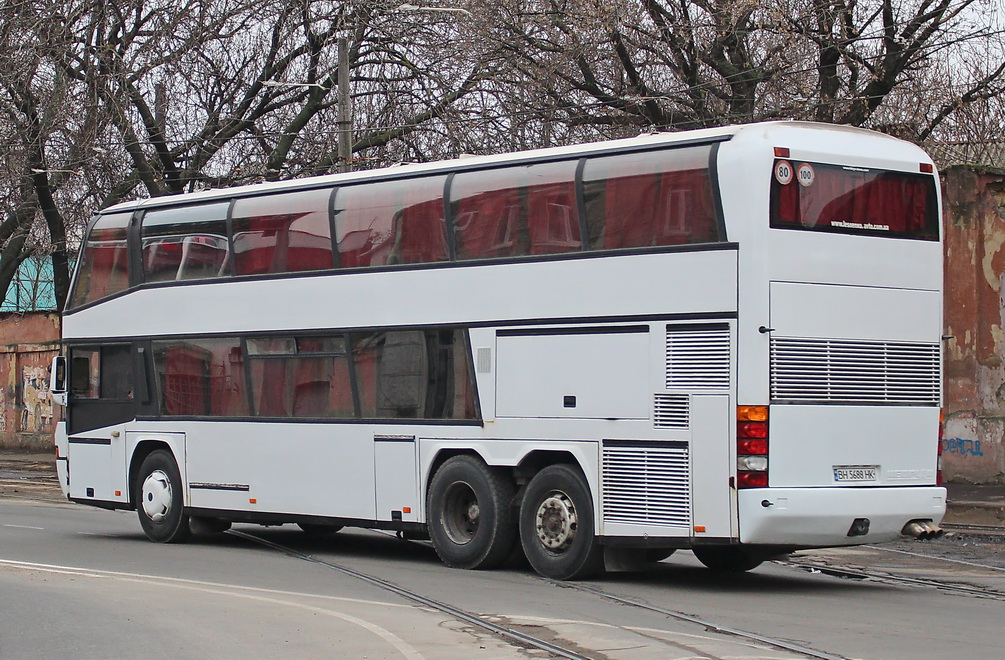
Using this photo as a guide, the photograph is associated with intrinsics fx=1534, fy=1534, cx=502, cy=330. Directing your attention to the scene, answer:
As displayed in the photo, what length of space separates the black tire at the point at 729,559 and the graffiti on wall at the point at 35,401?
1041 inches

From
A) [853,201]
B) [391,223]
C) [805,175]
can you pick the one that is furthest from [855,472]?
[391,223]

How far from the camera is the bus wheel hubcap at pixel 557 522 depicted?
12992 mm

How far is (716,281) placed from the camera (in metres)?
12.0

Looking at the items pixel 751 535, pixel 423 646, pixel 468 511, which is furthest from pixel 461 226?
pixel 423 646

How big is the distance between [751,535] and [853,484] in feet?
3.38

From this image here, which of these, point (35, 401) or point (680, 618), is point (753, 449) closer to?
point (680, 618)

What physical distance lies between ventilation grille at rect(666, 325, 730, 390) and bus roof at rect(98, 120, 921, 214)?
1546 mm

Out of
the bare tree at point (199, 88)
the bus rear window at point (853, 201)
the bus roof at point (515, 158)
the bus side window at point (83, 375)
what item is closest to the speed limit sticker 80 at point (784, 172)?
the bus rear window at point (853, 201)

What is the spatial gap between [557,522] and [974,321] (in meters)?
11.5

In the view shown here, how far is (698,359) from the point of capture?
478 inches

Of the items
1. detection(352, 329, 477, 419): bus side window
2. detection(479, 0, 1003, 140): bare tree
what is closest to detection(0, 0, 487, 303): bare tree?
detection(479, 0, 1003, 140): bare tree

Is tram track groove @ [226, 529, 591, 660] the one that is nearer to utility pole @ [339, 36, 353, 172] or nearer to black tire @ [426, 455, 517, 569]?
black tire @ [426, 455, 517, 569]

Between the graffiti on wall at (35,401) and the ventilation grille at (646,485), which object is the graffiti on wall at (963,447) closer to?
the ventilation grille at (646,485)

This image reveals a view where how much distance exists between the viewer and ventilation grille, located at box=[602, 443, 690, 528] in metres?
12.1
